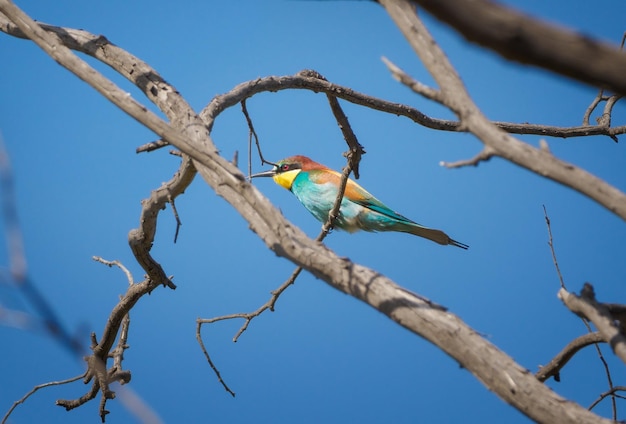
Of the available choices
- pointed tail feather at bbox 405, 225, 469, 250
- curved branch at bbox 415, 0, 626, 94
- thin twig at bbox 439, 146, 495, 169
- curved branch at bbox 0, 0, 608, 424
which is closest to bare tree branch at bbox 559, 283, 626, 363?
curved branch at bbox 0, 0, 608, 424

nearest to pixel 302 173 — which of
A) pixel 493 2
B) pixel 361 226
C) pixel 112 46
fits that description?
pixel 361 226

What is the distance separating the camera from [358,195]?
12.1ft

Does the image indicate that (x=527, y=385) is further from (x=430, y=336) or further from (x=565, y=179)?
(x=565, y=179)

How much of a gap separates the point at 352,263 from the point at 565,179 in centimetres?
41

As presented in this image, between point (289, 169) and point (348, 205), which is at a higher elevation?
point (289, 169)

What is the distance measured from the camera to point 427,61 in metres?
1.05

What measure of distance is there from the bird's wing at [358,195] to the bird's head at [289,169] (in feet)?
0.43

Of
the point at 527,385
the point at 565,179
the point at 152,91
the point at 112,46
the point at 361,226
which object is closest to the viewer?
the point at 565,179

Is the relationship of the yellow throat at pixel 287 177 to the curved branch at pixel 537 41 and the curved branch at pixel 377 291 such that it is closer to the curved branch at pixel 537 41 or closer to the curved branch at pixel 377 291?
the curved branch at pixel 377 291

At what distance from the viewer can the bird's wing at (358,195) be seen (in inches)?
144

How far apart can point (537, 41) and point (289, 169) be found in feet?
11.0

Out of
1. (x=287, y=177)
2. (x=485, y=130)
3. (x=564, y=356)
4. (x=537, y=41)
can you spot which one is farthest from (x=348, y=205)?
(x=537, y=41)

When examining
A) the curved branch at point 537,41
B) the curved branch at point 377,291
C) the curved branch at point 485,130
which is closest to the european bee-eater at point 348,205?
the curved branch at point 377,291

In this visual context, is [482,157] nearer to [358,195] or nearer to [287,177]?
[358,195]
